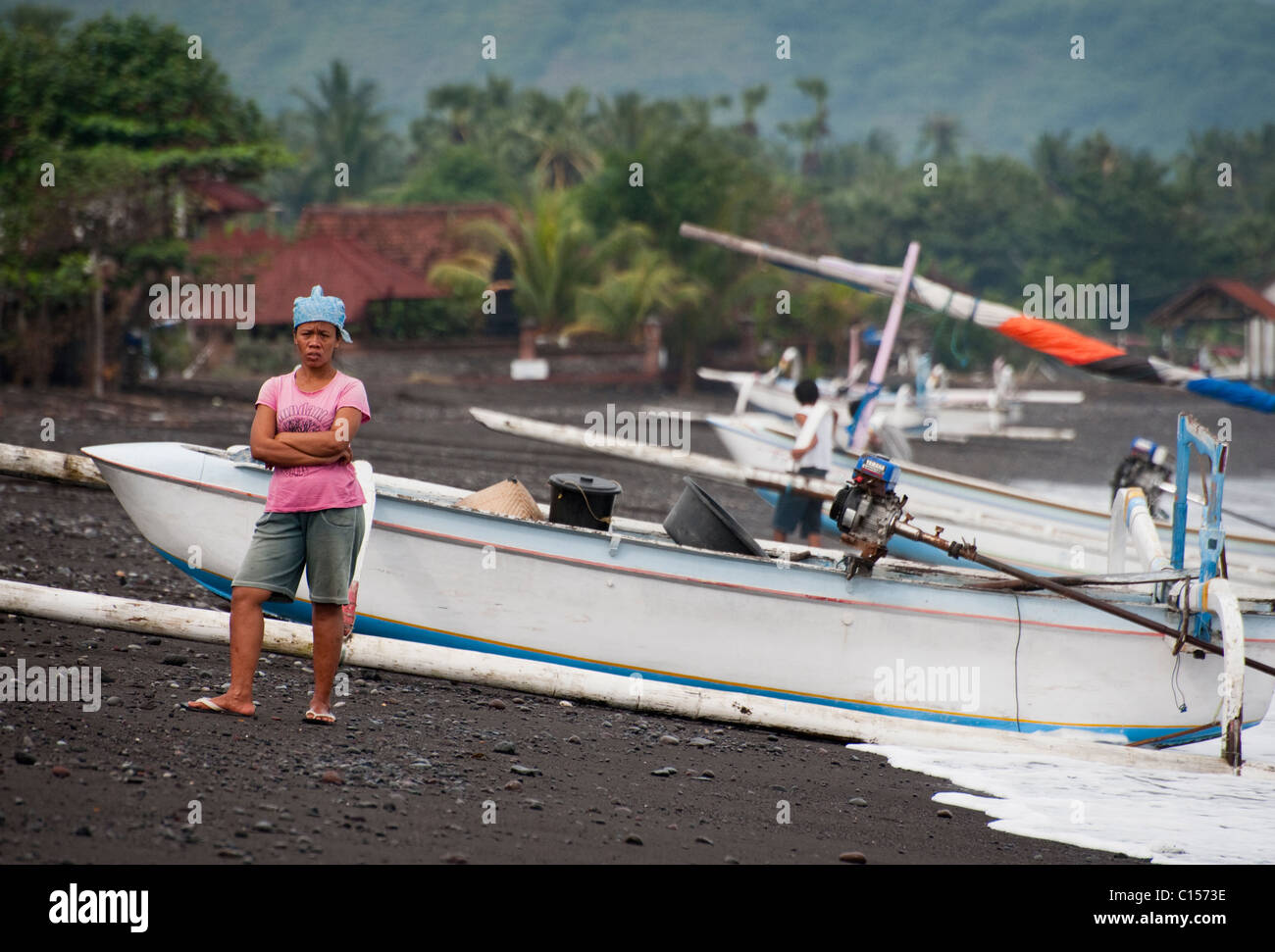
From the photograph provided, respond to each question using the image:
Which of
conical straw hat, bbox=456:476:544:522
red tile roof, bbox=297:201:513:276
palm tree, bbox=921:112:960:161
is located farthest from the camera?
palm tree, bbox=921:112:960:161

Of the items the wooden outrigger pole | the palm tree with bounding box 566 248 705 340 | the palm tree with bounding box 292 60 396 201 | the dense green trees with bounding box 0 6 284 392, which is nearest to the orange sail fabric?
the wooden outrigger pole

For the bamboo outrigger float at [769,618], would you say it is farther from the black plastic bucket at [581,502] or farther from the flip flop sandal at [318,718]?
the flip flop sandal at [318,718]

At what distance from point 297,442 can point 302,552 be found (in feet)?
1.65

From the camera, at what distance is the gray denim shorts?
17.4ft

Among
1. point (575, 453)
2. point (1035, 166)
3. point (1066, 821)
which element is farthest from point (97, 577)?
point (1035, 166)

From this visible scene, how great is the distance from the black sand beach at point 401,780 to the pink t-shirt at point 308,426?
1.01m

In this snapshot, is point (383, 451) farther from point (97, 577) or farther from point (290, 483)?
point (290, 483)

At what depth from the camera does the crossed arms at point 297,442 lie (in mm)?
5137

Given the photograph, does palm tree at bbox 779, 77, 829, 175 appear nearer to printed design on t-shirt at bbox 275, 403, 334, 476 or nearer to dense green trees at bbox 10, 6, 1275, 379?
dense green trees at bbox 10, 6, 1275, 379

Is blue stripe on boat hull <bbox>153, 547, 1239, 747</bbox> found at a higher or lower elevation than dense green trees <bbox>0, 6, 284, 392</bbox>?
lower

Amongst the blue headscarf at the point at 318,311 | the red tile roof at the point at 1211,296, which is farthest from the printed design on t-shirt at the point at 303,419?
the red tile roof at the point at 1211,296

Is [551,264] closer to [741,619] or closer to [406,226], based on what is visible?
[406,226]

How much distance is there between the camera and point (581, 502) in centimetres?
752

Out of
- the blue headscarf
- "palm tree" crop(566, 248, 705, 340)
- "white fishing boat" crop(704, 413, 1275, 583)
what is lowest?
"white fishing boat" crop(704, 413, 1275, 583)
